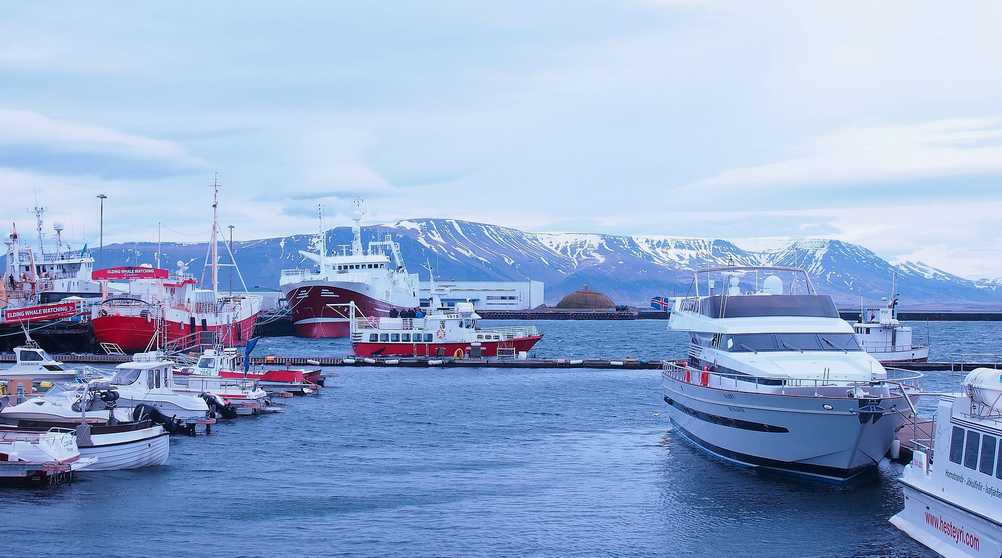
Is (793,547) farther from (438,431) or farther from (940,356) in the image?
(940,356)

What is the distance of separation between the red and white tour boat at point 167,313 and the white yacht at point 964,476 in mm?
58267

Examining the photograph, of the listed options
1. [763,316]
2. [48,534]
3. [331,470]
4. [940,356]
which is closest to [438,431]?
[331,470]

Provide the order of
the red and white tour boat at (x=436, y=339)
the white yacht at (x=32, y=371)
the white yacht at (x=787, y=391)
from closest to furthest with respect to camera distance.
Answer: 1. the white yacht at (x=787, y=391)
2. the white yacht at (x=32, y=371)
3. the red and white tour boat at (x=436, y=339)

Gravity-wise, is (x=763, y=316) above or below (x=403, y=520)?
above

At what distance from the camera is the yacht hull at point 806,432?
2891 cm

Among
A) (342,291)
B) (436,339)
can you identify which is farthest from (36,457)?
(342,291)

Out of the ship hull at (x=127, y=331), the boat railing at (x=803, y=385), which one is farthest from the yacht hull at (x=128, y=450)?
the ship hull at (x=127, y=331)

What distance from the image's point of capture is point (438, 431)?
4478 centimetres

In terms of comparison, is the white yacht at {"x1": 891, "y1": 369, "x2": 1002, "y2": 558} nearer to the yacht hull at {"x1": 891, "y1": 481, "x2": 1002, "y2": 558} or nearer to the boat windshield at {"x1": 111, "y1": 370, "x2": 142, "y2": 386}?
the yacht hull at {"x1": 891, "y1": 481, "x2": 1002, "y2": 558}

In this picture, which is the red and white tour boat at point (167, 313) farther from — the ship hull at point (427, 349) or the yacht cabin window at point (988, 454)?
the yacht cabin window at point (988, 454)

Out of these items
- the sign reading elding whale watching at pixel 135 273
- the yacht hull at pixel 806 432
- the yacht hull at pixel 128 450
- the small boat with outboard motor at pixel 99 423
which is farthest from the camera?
the sign reading elding whale watching at pixel 135 273

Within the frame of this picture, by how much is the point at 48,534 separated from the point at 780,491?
795 inches

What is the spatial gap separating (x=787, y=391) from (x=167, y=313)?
62.5 m

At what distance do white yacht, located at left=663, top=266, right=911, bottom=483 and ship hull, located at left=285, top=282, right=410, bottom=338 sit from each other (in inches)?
3020
